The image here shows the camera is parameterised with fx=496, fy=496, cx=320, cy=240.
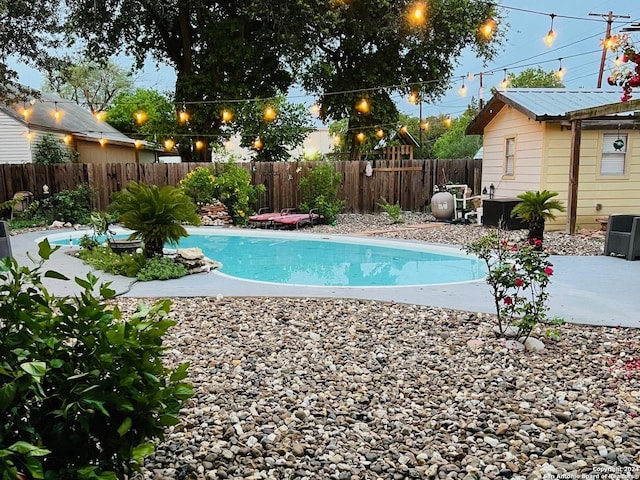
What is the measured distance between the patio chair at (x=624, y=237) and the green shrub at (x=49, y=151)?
1539 centimetres

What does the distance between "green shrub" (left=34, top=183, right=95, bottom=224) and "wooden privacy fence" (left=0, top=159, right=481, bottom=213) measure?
41.4 inches

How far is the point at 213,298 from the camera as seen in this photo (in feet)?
16.9

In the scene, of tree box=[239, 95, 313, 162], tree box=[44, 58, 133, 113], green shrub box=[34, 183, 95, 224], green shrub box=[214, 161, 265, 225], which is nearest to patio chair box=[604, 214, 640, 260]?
green shrub box=[214, 161, 265, 225]

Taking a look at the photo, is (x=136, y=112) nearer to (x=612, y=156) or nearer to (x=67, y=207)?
(x=67, y=207)

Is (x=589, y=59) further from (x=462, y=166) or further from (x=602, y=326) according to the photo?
(x=602, y=326)

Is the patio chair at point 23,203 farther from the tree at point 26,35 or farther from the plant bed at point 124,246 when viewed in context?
the plant bed at point 124,246

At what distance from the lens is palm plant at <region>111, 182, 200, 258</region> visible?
652cm

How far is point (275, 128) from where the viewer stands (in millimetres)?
17922

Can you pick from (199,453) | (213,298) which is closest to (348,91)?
(213,298)


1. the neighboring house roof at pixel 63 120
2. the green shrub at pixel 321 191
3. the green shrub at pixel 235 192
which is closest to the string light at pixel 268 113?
the green shrub at pixel 321 191

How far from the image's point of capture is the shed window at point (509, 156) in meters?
11.4

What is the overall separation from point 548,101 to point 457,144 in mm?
12241

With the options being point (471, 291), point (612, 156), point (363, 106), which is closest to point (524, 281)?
point (471, 291)

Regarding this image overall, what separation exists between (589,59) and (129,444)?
20.4m
